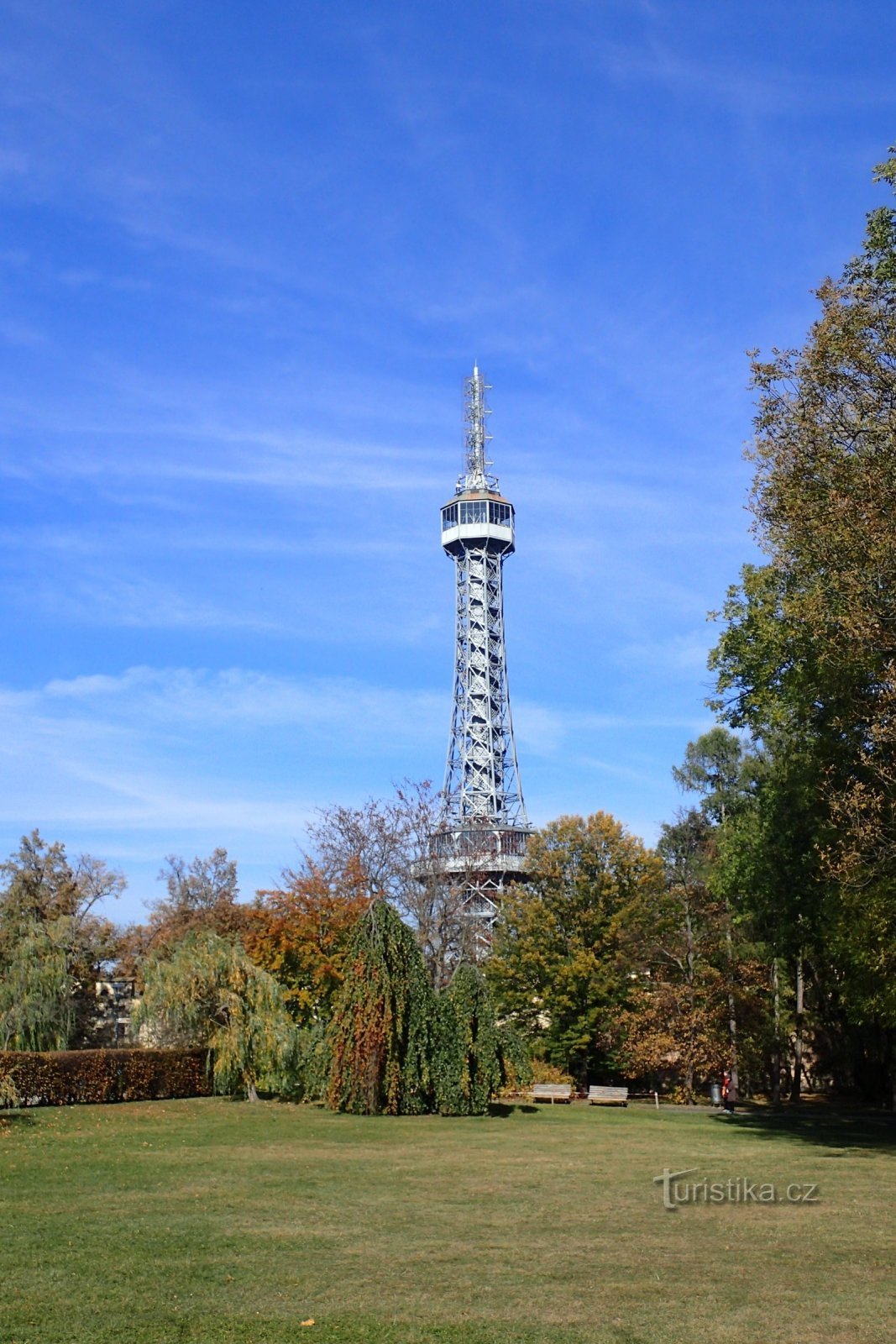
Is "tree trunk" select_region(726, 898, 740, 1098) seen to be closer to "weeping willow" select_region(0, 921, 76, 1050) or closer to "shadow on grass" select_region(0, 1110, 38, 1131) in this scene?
"weeping willow" select_region(0, 921, 76, 1050)

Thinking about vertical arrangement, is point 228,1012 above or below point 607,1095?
above

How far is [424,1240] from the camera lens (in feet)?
35.9

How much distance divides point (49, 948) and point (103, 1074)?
12.2 meters

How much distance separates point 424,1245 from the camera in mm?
10742

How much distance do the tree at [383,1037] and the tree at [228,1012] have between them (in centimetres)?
249

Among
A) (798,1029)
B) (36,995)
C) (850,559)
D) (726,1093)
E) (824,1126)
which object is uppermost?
(850,559)

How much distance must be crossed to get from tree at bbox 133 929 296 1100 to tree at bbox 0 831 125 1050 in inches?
348

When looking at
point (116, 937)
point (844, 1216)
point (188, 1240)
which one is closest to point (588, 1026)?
point (116, 937)

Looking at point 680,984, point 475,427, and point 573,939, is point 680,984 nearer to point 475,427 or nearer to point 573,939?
point 573,939

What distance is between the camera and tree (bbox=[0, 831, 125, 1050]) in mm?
36625

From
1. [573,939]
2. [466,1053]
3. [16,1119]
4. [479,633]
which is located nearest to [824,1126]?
[466,1053]

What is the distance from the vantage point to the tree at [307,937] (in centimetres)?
3897

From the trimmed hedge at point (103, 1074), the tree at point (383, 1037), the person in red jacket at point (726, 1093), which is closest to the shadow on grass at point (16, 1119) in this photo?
the trimmed hedge at point (103, 1074)

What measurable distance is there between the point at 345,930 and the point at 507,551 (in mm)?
61878
